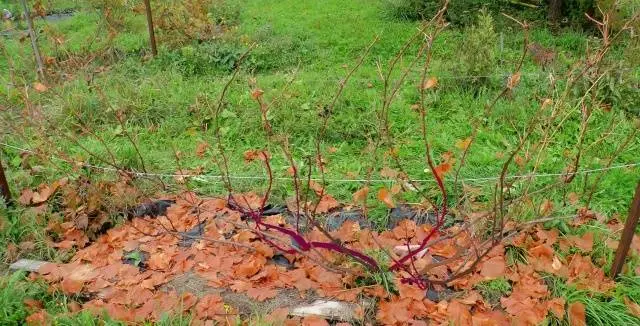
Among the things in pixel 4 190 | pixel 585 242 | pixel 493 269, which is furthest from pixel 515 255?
pixel 4 190

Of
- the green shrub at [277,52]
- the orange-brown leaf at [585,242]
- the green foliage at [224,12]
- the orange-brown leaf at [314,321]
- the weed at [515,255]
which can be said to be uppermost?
the green foliage at [224,12]

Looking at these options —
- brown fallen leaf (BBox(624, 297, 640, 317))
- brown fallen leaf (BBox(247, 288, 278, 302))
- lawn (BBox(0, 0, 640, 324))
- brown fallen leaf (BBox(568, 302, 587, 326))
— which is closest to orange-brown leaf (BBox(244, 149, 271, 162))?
lawn (BBox(0, 0, 640, 324))

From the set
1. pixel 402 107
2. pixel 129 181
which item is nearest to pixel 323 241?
pixel 129 181

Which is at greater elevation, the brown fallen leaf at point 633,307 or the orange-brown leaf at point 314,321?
the brown fallen leaf at point 633,307

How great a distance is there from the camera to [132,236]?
3.13 metres

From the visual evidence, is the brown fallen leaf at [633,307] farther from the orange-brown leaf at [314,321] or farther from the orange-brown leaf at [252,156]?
the orange-brown leaf at [252,156]

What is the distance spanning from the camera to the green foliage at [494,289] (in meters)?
2.48

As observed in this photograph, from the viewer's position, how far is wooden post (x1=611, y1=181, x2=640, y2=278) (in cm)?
231

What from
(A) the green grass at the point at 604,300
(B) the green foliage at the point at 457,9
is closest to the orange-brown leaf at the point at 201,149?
(A) the green grass at the point at 604,300

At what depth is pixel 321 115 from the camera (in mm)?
4355

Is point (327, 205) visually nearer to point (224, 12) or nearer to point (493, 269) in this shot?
point (493, 269)

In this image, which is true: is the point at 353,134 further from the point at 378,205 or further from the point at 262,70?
the point at 262,70

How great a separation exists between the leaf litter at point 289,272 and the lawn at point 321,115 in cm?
13

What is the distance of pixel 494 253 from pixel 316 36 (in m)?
4.51
